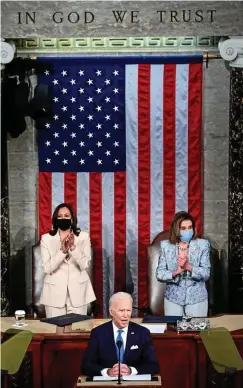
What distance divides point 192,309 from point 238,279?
4.70 ft

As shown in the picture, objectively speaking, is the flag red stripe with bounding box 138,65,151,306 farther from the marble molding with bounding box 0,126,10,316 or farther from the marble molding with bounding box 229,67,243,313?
the marble molding with bounding box 0,126,10,316

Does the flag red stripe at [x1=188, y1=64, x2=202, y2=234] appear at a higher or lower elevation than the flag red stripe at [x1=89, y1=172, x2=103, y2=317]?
higher

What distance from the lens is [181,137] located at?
962 centimetres

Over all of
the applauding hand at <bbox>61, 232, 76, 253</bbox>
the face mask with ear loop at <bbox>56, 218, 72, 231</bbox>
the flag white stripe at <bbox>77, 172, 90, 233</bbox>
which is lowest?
the applauding hand at <bbox>61, 232, 76, 253</bbox>

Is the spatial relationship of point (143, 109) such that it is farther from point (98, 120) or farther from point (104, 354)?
point (104, 354)

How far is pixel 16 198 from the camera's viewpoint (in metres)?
9.84

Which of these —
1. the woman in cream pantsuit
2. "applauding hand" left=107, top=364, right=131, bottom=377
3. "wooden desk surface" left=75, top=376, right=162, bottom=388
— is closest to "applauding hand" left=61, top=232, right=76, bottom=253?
the woman in cream pantsuit

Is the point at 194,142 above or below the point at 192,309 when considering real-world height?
above

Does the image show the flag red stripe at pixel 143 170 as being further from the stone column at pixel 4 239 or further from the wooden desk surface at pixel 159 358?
the wooden desk surface at pixel 159 358

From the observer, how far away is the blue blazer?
8.21m

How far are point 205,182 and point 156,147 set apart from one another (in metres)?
0.66

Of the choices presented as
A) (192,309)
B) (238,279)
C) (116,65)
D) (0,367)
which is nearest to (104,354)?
(0,367)

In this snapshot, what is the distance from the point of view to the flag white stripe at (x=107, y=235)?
9711mm

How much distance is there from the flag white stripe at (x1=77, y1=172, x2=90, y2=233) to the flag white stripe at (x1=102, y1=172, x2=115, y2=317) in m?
0.17
